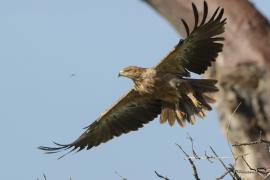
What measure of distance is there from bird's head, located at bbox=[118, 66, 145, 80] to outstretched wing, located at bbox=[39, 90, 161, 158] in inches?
15.1

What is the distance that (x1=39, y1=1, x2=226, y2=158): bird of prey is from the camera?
10133mm

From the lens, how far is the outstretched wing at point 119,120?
10.8m

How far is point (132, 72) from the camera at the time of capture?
10.4 m

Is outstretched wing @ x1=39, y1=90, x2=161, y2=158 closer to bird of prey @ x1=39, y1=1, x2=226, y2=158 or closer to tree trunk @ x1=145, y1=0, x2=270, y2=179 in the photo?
bird of prey @ x1=39, y1=1, x2=226, y2=158

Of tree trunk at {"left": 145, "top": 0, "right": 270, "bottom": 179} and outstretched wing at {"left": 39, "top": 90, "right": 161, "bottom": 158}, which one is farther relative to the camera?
tree trunk at {"left": 145, "top": 0, "right": 270, "bottom": 179}

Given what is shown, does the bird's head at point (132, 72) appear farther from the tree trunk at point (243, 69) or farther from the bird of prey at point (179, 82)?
the tree trunk at point (243, 69)

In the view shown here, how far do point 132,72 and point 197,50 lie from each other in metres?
0.62

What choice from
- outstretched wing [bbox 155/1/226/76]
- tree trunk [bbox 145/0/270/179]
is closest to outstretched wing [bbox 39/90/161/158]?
outstretched wing [bbox 155/1/226/76]

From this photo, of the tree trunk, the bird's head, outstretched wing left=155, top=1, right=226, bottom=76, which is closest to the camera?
outstretched wing left=155, top=1, right=226, bottom=76

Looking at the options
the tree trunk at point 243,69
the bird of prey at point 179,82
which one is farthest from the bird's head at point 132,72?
the tree trunk at point 243,69

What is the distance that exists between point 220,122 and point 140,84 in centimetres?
361

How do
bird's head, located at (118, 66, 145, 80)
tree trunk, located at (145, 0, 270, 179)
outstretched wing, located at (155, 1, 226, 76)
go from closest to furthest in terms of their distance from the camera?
outstretched wing, located at (155, 1, 226, 76)
bird's head, located at (118, 66, 145, 80)
tree trunk, located at (145, 0, 270, 179)

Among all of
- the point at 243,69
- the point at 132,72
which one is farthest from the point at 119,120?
the point at 243,69

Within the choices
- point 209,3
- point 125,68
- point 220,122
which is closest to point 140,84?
point 125,68
